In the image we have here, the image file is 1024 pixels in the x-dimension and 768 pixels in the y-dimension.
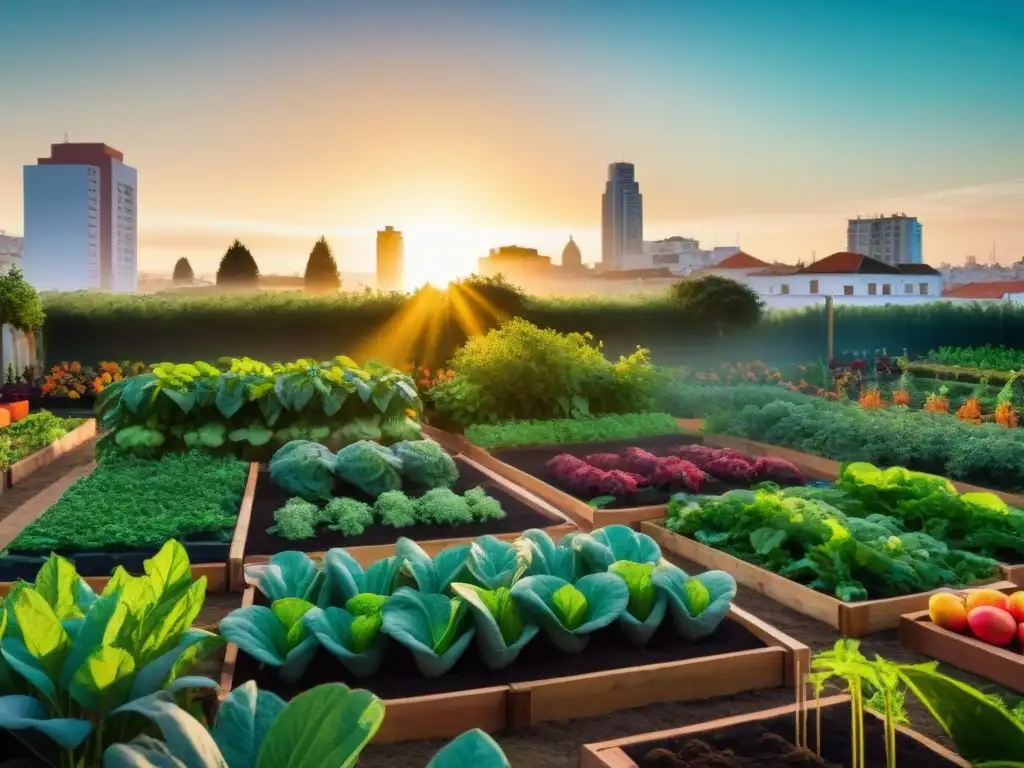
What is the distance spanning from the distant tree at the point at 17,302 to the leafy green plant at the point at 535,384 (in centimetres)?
619

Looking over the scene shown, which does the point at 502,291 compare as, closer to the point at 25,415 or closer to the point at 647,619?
the point at 25,415

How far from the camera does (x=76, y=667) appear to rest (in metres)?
2.16

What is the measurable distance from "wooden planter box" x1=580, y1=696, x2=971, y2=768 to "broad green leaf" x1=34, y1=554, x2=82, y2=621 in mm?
1406

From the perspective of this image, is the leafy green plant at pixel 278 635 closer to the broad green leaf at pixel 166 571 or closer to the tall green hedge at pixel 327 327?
the broad green leaf at pixel 166 571

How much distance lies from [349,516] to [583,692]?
88.3 inches

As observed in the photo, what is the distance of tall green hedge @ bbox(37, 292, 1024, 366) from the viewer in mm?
14906

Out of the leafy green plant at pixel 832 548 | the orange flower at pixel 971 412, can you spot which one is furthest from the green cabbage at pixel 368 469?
the orange flower at pixel 971 412

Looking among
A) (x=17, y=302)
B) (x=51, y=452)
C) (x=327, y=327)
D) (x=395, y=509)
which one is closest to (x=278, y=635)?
(x=395, y=509)

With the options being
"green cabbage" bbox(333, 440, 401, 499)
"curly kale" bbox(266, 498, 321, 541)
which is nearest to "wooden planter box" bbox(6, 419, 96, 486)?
"green cabbage" bbox(333, 440, 401, 499)

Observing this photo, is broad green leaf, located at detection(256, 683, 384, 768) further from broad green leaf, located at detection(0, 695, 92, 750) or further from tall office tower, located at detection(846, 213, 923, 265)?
tall office tower, located at detection(846, 213, 923, 265)

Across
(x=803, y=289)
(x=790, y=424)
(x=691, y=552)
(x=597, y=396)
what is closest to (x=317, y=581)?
(x=691, y=552)

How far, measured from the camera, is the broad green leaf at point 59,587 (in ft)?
7.95

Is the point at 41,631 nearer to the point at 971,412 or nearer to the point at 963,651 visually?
the point at 963,651

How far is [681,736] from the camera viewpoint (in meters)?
2.70
